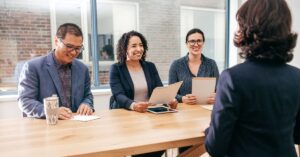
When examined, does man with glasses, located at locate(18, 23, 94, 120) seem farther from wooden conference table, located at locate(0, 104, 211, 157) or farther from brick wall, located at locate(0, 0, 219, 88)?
brick wall, located at locate(0, 0, 219, 88)

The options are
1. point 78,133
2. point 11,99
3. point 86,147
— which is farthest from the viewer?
point 11,99

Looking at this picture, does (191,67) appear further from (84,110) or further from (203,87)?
(84,110)

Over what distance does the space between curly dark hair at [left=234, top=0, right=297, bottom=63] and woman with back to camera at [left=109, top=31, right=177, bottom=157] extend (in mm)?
1211

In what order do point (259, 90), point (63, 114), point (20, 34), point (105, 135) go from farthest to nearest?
1. point (20, 34)
2. point (63, 114)
3. point (105, 135)
4. point (259, 90)

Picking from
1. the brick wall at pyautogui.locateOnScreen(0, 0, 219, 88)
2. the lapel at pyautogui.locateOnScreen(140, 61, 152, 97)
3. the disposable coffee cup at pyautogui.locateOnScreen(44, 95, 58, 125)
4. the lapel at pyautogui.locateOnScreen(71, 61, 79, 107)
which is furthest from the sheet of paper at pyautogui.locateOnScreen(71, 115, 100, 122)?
the brick wall at pyautogui.locateOnScreen(0, 0, 219, 88)

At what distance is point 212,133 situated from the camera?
1097 mm

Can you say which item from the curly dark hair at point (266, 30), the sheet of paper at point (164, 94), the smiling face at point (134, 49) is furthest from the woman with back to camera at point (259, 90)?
the smiling face at point (134, 49)

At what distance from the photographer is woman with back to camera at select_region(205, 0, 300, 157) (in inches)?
40.2

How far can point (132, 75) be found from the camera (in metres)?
2.30

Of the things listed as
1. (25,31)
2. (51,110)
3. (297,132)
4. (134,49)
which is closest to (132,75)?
(134,49)

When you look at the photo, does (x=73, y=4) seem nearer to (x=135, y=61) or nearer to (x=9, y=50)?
(x=9, y=50)

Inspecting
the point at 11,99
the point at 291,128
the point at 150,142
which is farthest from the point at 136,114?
the point at 11,99

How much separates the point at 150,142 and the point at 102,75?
8.76 ft

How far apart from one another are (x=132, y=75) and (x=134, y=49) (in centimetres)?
22
